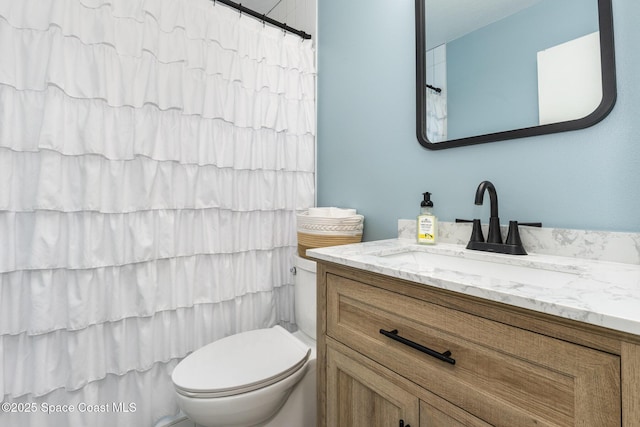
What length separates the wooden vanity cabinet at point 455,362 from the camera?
45 cm

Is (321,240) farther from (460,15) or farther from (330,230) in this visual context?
(460,15)

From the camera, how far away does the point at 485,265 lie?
2.94ft

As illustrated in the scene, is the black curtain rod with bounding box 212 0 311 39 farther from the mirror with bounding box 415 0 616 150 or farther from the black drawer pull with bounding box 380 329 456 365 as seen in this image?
the black drawer pull with bounding box 380 329 456 365

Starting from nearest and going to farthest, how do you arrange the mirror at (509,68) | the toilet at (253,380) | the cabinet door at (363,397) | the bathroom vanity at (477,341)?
the bathroom vanity at (477,341) → the cabinet door at (363,397) → the mirror at (509,68) → the toilet at (253,380)

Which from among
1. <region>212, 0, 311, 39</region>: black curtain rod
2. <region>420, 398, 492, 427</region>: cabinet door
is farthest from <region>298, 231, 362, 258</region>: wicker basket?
<region>212, 0, 311, 39</region>: black curtain rod

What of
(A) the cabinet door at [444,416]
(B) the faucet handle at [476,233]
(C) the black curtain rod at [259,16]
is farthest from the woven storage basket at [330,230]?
(C) the black curtain rod at [259,16]

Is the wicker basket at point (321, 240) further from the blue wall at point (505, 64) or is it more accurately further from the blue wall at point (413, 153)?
the blue wall at point (505, 64)

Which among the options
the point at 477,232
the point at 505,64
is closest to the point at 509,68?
the point at 505,64

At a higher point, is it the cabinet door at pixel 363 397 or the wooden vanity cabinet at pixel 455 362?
the wooden vanity cabinet at pixel 455 362

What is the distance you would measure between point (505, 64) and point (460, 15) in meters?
0.29

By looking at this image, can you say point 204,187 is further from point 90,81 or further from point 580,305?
point 580,305

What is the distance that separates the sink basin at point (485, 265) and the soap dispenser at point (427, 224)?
0.20 ft

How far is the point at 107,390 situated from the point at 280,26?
6.22 feet

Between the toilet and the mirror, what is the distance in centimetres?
87
